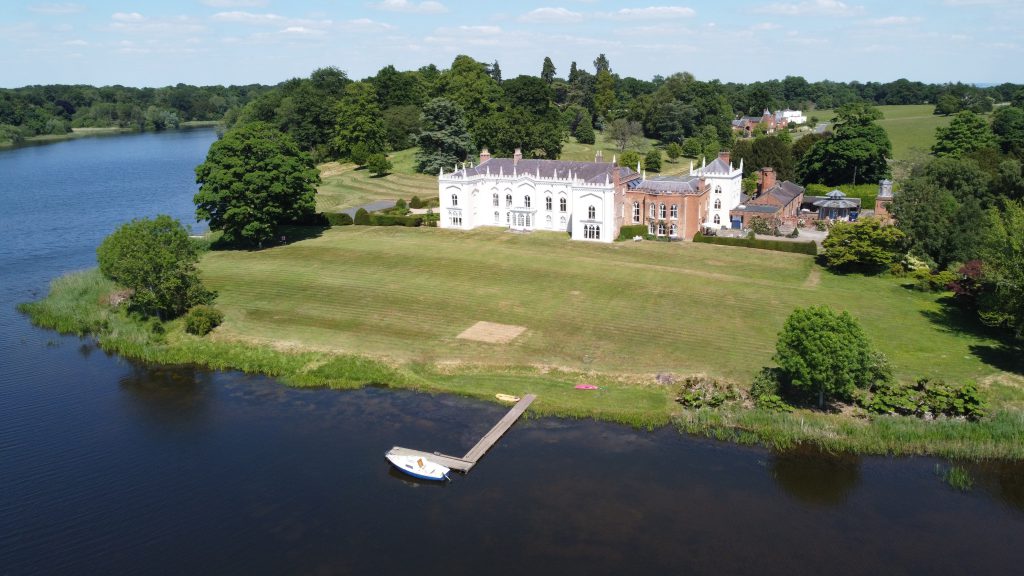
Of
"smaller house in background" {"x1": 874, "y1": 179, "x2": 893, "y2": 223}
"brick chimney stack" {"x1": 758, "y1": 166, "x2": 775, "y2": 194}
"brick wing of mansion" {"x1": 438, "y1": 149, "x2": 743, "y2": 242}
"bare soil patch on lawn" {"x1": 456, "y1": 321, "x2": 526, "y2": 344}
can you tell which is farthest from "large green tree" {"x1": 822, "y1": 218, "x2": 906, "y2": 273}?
"bare soil patch on lawn" {"x1": 456, "y1": 321, "x2": 526, "y2": 344}

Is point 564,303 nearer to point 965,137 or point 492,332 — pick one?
point 492,332

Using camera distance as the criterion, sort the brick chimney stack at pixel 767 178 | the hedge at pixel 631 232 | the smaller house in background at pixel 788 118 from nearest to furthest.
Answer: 1. the hedge at pixel 631 232
2. the brick chimney stack at pixel 767 178
3. the smaller house in background at pixel 788 118

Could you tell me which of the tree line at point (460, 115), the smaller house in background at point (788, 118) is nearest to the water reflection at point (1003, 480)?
the tree line at point (460, 115)

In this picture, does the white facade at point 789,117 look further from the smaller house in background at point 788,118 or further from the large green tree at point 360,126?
the large green tree at point 360,126

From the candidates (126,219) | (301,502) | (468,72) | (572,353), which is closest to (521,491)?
(301,502)

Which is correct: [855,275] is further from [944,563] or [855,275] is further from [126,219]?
[126,219]

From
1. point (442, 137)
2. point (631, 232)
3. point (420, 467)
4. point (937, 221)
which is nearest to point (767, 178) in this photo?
point (631, 232)
